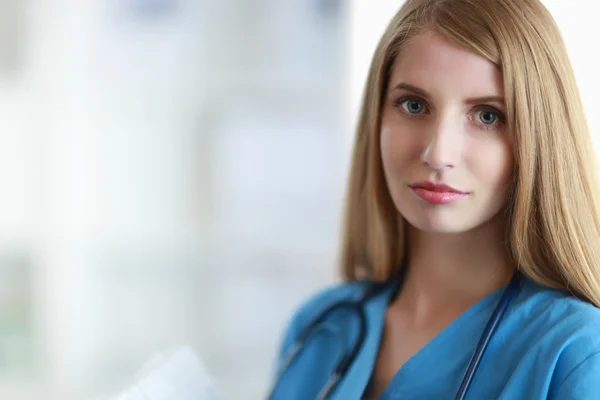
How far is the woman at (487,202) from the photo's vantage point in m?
0.86

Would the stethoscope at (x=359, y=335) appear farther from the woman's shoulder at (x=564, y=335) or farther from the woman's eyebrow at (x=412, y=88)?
the woman's eyebrow at (x=412, y=88)

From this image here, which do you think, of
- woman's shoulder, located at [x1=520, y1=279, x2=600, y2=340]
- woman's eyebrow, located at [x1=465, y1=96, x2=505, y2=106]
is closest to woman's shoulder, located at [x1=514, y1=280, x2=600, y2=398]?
woman's shoulder, located at [x1=520, y1=279, x2=600, y2=340]

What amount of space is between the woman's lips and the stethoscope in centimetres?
14

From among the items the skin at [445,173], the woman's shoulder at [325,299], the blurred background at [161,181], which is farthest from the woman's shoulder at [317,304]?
the blurred background at [161,181]

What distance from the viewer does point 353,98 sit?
164cm

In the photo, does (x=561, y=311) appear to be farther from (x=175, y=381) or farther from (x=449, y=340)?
(x=175, y=381)

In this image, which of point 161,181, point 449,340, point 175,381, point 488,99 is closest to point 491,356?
point 449,340

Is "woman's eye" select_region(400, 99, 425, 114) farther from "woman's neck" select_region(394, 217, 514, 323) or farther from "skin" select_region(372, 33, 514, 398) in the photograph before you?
"woman's neck" select_region(394, 217, 514, 323)

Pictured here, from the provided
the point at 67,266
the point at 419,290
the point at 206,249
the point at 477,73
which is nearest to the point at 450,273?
the point at 419,290

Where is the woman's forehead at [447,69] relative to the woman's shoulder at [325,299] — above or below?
above

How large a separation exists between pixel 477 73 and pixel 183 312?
127 centimetres

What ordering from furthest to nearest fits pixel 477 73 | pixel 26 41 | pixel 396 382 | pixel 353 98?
pixel 26 41 → pixel 353 98 → pixel 396 382 → pixel 477 73

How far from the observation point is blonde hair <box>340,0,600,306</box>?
2.82 ft

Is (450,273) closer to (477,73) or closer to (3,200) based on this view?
(477,73)
